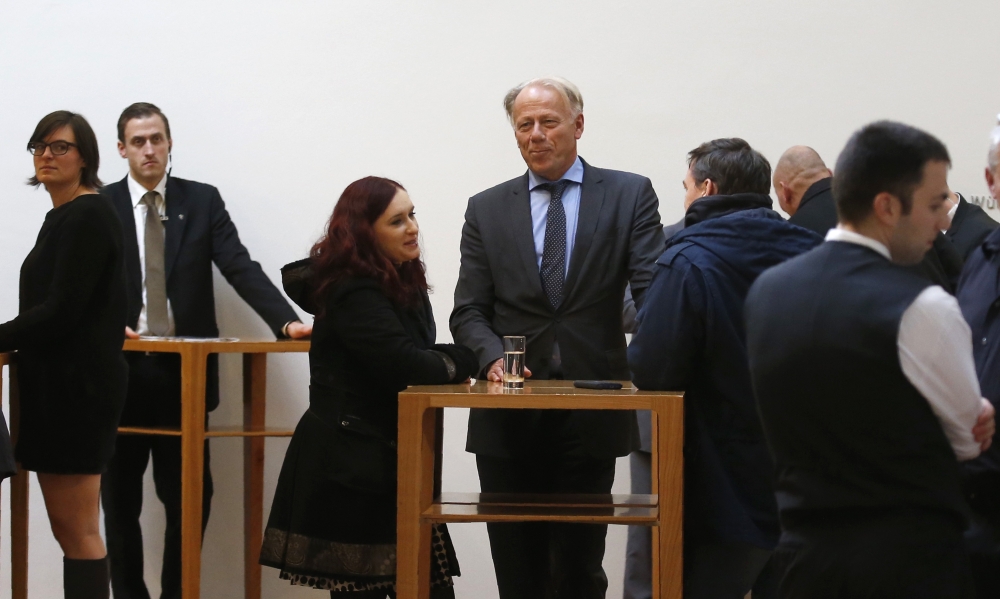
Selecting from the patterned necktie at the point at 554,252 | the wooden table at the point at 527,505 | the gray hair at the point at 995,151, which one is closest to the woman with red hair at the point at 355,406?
the wooden table at the point at 527,505

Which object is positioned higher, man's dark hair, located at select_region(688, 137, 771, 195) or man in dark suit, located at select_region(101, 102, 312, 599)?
man's dark hair, located at select_region(688, 137, 771, 195)

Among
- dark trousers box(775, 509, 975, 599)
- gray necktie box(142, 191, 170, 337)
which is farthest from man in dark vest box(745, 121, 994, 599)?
gray necktie box(142, 191, 170, 337)

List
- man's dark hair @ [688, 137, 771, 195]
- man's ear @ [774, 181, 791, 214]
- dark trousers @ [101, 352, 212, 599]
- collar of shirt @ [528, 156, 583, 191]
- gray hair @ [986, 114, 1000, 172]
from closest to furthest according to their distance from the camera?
gray hair @ [986, 114, 1000, 172], man's dark hair @ [688, 137, 771, 195], collar of shirt @ [528, 156, 583, 191], man's ear @ [774, 181, 791, 214], dark trousers @ [101, 352, 212, 599]

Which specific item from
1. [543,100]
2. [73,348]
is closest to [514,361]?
[543,100]

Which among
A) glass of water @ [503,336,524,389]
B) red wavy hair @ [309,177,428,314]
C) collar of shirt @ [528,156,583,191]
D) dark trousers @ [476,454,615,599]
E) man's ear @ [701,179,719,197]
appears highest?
collar of shirt @ [528,156,583,191]

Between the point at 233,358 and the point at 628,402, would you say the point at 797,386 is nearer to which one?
the point at 628,402

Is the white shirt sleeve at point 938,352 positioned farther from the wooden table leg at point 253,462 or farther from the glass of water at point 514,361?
the wooden table leg at point 253,462

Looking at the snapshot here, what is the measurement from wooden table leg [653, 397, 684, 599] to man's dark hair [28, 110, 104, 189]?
5.84 ft

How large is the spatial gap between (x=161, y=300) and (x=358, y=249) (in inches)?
70.0

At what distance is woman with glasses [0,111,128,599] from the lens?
2926 mm

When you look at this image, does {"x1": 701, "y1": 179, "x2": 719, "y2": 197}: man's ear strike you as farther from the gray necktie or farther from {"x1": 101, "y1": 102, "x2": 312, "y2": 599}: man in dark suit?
the gray necktie

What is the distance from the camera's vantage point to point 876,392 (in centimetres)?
159

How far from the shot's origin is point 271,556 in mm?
2596

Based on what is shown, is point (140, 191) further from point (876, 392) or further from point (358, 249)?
point (876, 392)
